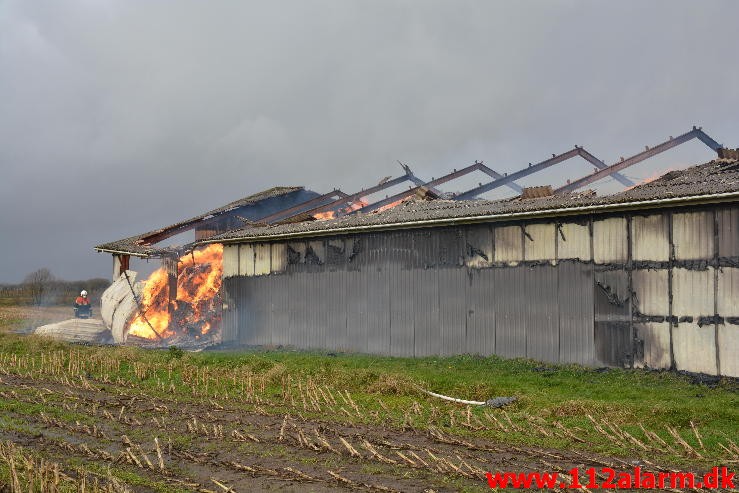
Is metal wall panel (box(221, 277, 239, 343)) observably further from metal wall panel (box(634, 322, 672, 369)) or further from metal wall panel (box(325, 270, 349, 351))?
A: metal wall panel (box(634, 322, 672, 369))

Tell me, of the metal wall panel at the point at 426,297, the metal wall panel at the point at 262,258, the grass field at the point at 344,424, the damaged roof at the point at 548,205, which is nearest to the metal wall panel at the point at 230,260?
the damaged roof at the point at 548,205

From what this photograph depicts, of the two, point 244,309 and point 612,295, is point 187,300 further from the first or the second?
point 612,295

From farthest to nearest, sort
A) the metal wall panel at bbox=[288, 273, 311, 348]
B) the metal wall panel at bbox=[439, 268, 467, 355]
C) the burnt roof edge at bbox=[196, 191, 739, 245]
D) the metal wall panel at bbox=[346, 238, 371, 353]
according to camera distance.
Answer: the metal wall panel at bbox=[288, 273, 311, 348] < the metal wall panel at bbox=[346, 238, 371, 353] < the metal wall panel at bbox=[439, 268, 467, 355] < the burnt roof edge at bbox=[196, 191, 739, 245]

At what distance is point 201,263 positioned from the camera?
3725 centimetres

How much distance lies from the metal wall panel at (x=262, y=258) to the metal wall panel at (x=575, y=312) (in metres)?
14.0

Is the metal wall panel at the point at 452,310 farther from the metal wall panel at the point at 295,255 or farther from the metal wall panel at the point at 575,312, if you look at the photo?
the metal wall panel at the point at 295,255

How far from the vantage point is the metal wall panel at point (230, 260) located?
32.8 meters

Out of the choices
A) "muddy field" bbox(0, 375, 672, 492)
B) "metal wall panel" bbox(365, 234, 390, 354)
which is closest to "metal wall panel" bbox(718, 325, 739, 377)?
"muddy field" bbox(0, 375, 672, 492)

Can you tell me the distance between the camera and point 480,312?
78.2ft

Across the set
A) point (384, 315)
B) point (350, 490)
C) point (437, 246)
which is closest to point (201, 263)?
point (384, 315)

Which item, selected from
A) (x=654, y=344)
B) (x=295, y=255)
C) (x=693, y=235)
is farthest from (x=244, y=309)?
(x=693, y=235)

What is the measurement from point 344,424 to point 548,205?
10768 millimetres

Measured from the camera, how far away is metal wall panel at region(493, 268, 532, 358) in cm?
2272

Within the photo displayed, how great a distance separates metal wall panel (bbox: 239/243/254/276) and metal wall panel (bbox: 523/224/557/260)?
548 inches
